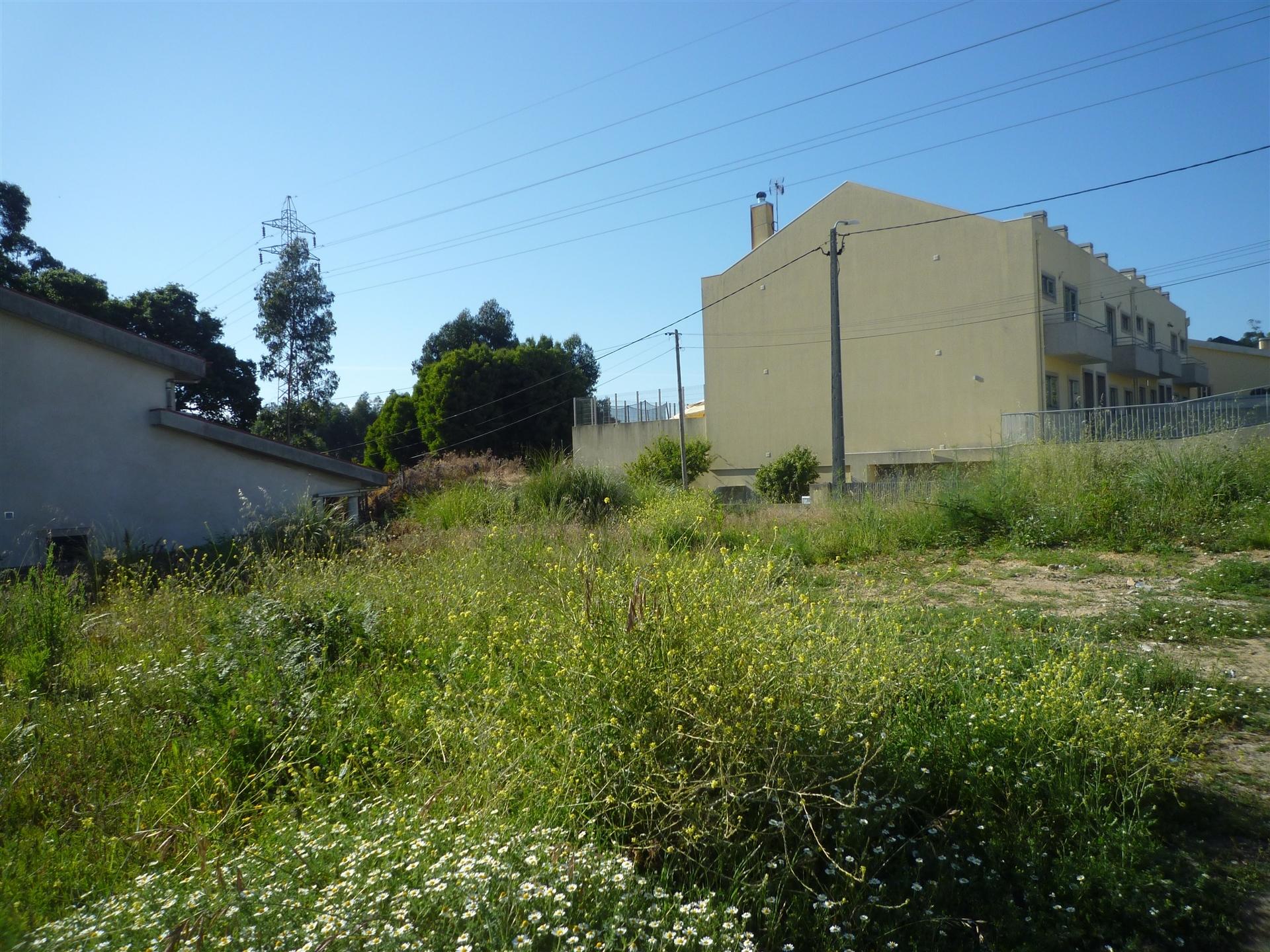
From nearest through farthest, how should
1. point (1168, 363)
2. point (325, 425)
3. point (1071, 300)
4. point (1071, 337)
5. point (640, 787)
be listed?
point (640, 787) < point (1071, 337) < point (1071, 300) < point (1168, 363) < point (325, 425)

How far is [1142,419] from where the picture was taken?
73.2 ft

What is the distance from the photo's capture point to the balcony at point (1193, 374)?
41.2 meters

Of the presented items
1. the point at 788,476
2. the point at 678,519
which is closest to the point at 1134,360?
the point at 788,476

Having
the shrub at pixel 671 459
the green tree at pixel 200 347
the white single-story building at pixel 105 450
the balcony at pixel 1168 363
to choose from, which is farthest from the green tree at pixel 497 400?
the balcony at pixel 1168 363

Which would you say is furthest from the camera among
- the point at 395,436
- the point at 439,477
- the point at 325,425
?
the point at 325,425

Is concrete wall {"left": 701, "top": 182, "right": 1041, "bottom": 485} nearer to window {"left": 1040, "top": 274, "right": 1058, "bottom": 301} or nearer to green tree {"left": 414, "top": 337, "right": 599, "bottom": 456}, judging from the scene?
window {"left": 1040, "top": 274, "right": 1058, "bottom": 301}

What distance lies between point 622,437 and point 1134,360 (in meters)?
20.7

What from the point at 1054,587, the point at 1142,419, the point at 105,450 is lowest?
the point at 1054,587

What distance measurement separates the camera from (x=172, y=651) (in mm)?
6098

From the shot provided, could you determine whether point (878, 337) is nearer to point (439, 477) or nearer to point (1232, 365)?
point (439, 477)

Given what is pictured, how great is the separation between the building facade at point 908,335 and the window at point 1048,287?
0.10m

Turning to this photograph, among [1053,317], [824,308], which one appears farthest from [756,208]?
[1053,317]

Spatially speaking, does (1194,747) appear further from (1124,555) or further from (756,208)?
(756,208)

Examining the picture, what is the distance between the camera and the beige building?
26688 millimetres
